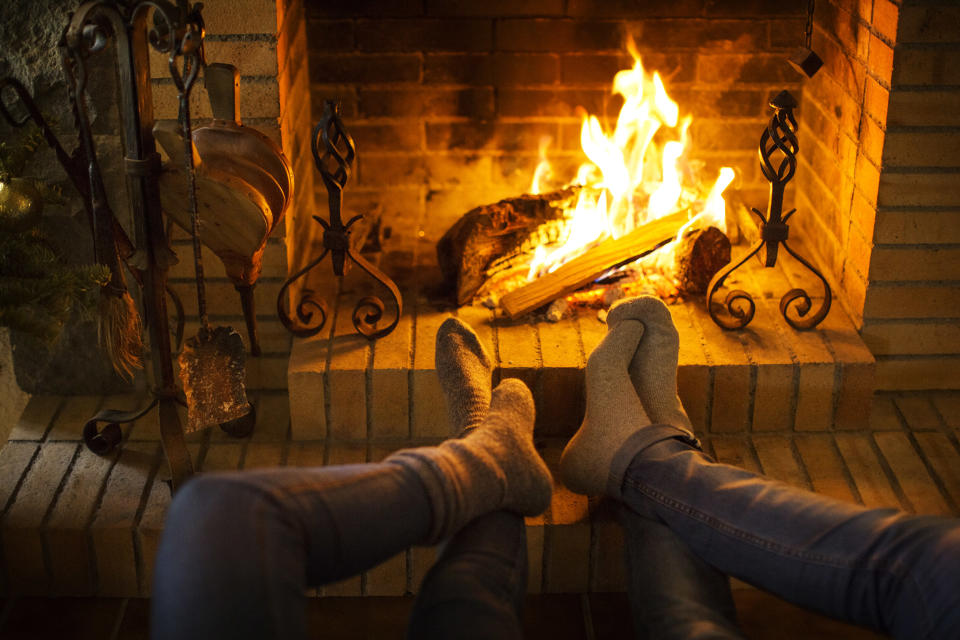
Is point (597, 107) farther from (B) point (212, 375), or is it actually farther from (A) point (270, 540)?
(A) point (270, 540)

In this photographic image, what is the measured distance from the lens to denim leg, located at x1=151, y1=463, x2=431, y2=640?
110 cm

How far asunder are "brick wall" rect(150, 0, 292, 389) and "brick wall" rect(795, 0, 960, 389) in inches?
44.0

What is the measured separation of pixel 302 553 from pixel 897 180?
1.34 metres

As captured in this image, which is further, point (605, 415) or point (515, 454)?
point (605, 415)

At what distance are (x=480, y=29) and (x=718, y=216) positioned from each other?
0.69m

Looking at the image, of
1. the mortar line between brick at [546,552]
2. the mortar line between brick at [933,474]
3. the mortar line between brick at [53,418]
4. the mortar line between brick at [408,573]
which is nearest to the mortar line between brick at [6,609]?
the mortar line between brick at [53,418]

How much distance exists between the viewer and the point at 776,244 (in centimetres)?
196

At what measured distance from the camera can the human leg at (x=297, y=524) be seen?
111cm

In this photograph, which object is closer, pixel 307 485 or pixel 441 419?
pixel 307 485

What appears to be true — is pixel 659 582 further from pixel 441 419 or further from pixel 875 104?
pixel 875 104

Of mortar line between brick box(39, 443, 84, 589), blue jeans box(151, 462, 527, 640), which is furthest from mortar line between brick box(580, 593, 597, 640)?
mortar line between brick box(39, 443, 84, 589)

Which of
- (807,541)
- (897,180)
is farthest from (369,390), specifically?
(897,180)

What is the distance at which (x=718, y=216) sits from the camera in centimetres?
230

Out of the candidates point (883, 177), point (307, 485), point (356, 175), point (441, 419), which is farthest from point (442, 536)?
point (356, 175)
